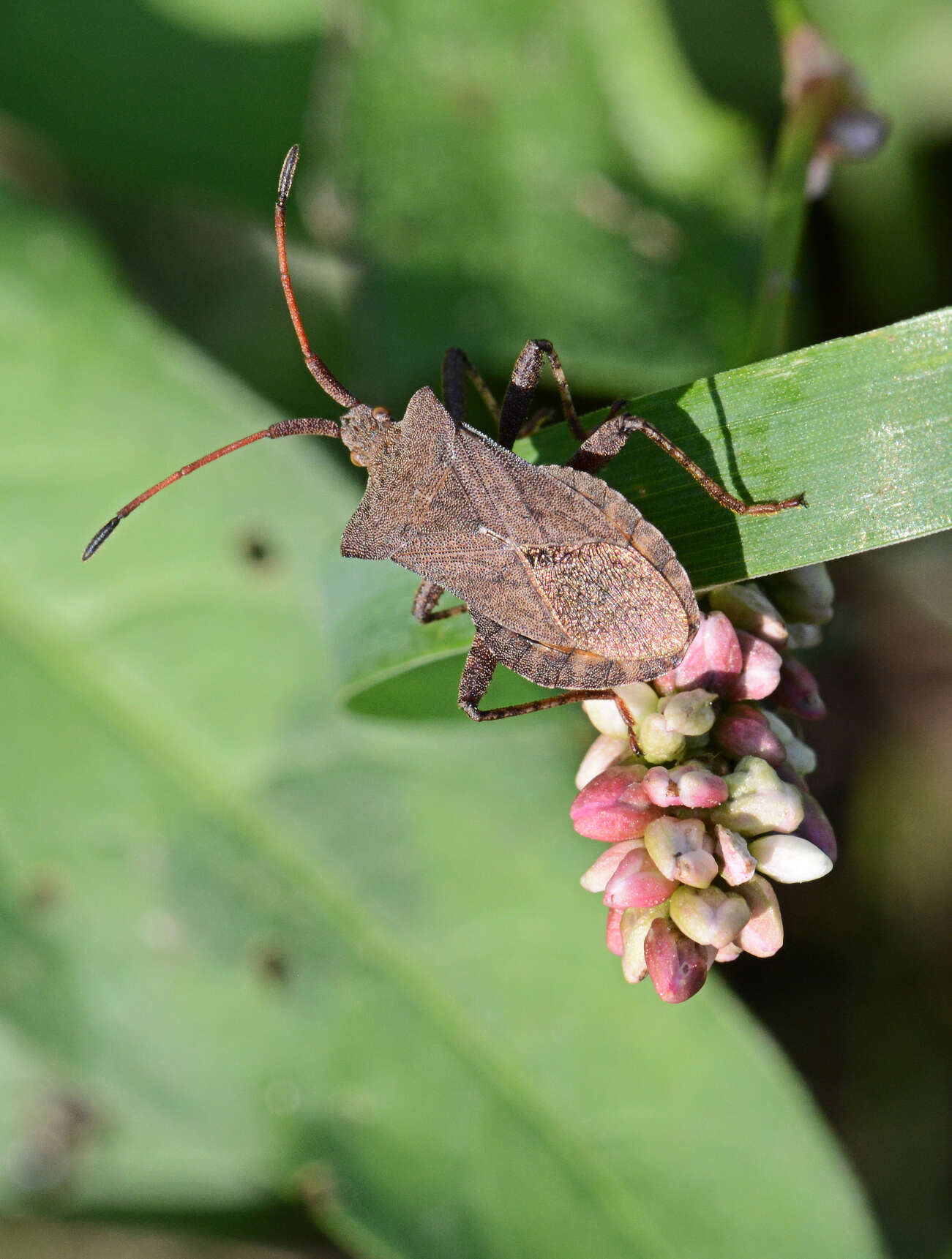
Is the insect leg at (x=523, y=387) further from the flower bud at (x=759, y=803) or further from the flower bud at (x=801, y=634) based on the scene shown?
the flower bud at (x=759, y=803)

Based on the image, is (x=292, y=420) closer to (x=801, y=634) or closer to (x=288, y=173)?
(x=288, y=173)

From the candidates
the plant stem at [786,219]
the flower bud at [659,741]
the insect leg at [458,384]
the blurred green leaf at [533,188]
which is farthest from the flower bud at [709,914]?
the blurred green leaf at [533,188]

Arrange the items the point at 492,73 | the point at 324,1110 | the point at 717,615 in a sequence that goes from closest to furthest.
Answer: the point at 717,615 → the point at 324,1110 → the point at 492,73

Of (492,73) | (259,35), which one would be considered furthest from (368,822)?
(259,35)

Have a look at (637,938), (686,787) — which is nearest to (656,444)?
(686,787)

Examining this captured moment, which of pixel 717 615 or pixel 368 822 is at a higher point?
pixel 717 615

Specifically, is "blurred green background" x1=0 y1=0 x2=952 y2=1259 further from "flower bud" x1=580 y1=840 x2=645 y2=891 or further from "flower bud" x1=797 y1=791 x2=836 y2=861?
"flower bud" x1=797 y1=791 x2=836 y2=861

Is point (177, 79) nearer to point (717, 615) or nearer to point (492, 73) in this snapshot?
point (492, 73)
